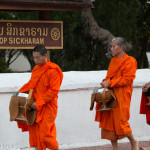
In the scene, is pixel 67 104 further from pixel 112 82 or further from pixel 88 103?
pixel 112 82

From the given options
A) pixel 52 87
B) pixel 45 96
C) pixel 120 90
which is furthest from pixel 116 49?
pixel 45 96

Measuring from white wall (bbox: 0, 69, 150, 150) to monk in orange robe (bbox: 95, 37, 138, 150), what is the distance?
35.1 inches

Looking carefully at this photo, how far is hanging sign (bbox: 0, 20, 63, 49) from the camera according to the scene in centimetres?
567

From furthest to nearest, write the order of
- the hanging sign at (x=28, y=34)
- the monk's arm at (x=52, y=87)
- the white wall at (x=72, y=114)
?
the hanging sign at (x=28, y=34)
the white wall at (x=72, y=114)
the monk's arm at (x=52, y=87)

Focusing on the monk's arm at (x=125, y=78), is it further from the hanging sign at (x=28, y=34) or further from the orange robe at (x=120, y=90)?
the hanging sign at (x=28, y=34)

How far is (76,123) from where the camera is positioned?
527cm

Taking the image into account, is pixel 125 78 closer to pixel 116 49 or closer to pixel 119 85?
pixel 119 85

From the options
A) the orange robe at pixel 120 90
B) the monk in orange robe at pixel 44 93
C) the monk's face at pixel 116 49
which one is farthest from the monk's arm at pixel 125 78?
the monk in orange robe at pixel 44 93

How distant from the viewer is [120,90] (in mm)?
4344

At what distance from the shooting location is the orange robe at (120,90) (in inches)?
168

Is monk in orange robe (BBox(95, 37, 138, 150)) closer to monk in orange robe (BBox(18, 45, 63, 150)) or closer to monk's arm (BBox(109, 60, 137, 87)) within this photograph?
monk's arm (BBox(109, 60, 137, 87))

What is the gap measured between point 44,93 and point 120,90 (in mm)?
980

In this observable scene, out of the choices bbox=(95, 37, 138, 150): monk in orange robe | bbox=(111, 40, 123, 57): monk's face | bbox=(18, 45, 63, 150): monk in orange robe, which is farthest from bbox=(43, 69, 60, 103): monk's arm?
bbox=(111, 40, 123, 57): monk's face

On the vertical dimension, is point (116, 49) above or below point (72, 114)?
above
